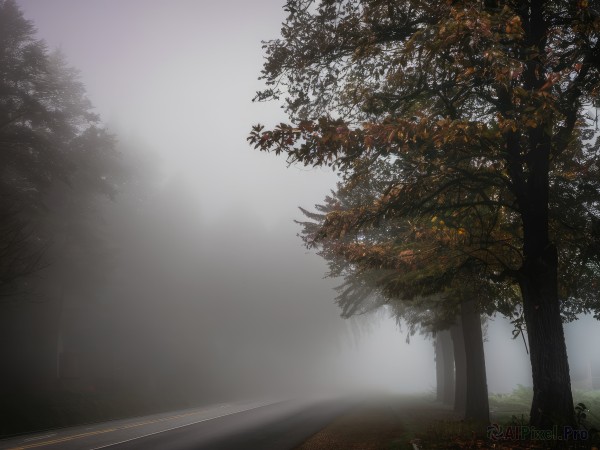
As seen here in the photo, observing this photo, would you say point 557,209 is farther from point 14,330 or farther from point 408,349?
point 408,349

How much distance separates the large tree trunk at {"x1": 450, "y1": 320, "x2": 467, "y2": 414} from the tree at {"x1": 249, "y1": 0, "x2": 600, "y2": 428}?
33.6 ft

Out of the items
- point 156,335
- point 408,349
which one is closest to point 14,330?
point 156,335

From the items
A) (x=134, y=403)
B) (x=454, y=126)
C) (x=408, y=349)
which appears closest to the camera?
(x=454, y=126)

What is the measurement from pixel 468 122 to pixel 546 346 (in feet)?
14.6

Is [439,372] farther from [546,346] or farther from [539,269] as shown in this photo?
[539,269]

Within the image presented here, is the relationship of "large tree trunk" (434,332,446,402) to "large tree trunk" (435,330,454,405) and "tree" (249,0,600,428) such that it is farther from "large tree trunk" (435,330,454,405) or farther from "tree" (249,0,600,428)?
"tree" (249,0,600,428)

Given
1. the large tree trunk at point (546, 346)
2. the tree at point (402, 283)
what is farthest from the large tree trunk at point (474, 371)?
the large tree trunk at point (546, 346)

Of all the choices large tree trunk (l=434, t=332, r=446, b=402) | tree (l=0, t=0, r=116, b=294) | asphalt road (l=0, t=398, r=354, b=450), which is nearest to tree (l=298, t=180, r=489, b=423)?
asphalt road (l=0, t=398, r=354, b=450)

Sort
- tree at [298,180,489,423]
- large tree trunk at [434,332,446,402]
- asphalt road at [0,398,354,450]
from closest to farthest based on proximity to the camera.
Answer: tree at [298,180,489,423] → asphalt road at [0,398,354,450] → large tree trunk at [434,332,446,402]

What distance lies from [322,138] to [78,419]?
17.0m

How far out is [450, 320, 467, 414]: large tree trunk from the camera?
17.8 m

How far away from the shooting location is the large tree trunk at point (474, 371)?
42.9ft

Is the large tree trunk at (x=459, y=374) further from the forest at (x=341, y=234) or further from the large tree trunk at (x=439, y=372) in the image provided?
the large tree trunk at (x=439, y=372)

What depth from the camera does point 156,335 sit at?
30.9m
